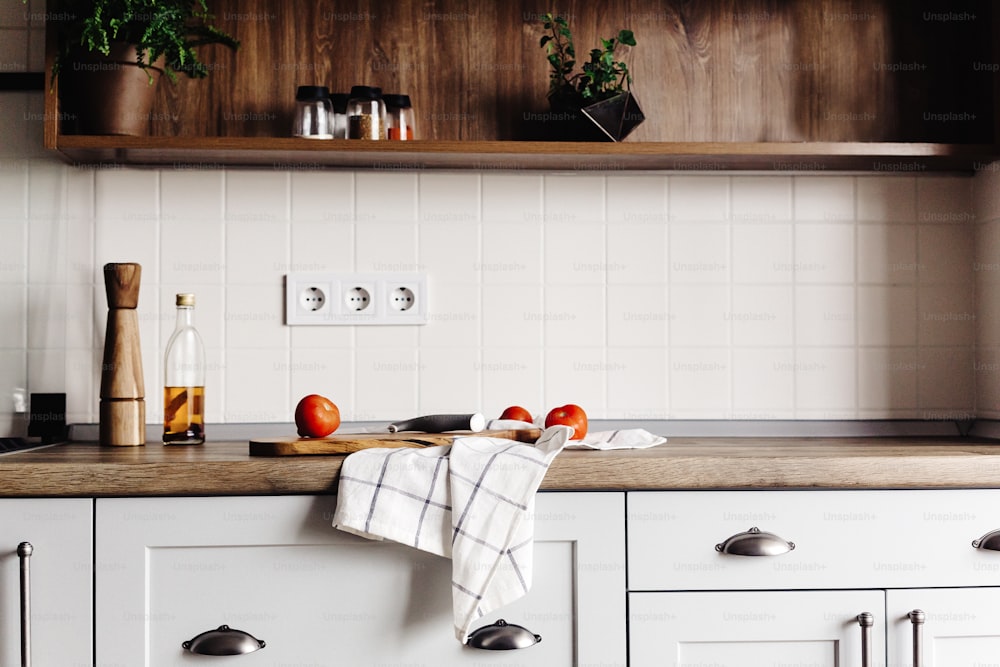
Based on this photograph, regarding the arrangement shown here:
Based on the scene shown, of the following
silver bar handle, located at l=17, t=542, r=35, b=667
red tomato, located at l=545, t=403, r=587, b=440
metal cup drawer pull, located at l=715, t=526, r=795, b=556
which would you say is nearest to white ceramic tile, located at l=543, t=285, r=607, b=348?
red tomato, located at l=545, t=403, r=587, b=440

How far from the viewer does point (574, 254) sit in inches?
70.5

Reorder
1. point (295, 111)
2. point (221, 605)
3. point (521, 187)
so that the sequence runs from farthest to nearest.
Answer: point (521, 187)
point (295, 111)
point (221, 605)

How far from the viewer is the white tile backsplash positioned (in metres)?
1.74

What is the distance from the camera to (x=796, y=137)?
5.92 ft

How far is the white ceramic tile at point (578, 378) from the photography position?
1.78 meters

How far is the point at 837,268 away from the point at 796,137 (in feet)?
0.90

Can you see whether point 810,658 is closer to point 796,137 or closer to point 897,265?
point 897,265

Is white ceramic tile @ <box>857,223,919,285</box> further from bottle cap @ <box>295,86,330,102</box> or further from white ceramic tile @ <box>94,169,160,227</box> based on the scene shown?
white ceramic tile @ <box>94,169,160,227</box>

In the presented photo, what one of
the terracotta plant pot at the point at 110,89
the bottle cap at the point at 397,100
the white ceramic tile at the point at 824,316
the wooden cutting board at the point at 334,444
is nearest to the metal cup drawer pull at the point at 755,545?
the wooden cutting board at the point at 334,444

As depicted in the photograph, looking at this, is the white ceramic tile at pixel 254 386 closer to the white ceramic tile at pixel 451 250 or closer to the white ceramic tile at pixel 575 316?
the white ceramic tile at pixel 451 250

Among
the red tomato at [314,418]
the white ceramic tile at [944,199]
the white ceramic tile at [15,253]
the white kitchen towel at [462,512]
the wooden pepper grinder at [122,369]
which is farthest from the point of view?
the white ceramic tile at [944,199]

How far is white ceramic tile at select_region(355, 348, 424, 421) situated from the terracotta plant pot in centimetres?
59

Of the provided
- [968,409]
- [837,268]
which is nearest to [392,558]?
[837,268]

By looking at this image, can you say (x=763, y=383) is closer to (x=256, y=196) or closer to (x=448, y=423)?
(x=448, y=423)
